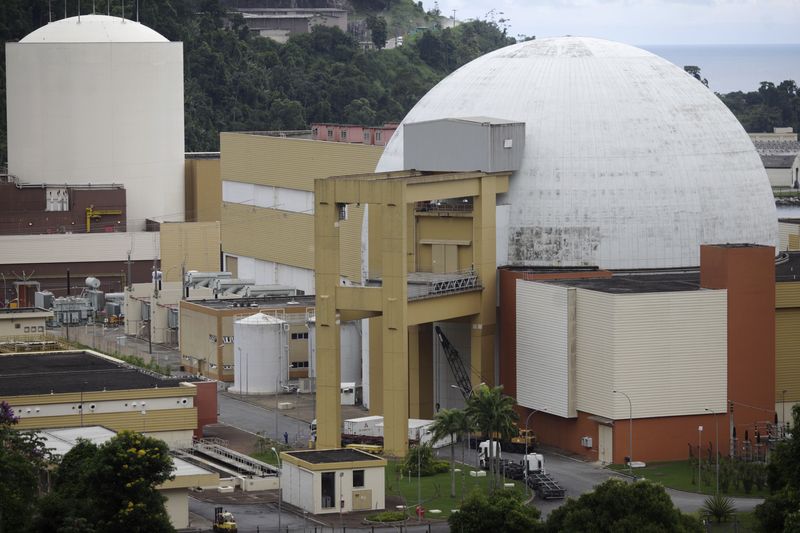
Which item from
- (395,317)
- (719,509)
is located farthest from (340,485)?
(719,509)

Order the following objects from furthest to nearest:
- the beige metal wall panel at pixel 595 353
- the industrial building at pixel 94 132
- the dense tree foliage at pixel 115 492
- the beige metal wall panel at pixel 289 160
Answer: the industrial building at pixel 94 132, the beige metal wall panel at pixel 289 160, the beige metal wall panel at pixel 595 353, the dense tree foliage at pixel 115 492

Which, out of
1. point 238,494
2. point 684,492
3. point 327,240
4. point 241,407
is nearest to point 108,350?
point 241,407

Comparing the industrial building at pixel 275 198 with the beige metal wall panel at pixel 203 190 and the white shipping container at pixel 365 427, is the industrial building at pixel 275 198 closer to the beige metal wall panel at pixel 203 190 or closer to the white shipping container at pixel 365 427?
the beige metal wall panel at pixel 203 190

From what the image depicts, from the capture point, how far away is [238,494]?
249ft

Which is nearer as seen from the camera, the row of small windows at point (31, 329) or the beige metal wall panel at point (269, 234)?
the row of small windows at point (31, 329)

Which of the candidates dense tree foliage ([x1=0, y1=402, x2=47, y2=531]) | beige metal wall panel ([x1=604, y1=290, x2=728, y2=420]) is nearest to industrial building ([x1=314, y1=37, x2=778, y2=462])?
beige metal wall panel ([x1=604, y1=290, x2=728, y2=420])

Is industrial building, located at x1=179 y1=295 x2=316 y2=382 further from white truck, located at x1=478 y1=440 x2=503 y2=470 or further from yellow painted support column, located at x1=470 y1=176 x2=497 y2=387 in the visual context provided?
white truck, located at x1=478 y1=440 x2=503 y2=470

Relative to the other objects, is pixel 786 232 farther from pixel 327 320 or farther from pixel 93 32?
pixel 93 32

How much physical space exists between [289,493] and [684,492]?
14677mm

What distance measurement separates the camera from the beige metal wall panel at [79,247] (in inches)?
5241

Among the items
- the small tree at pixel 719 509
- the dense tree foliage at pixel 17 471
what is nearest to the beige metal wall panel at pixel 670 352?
the small tree at pixel 719 509

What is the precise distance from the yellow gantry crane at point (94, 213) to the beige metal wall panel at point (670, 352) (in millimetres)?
66058

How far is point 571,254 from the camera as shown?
9150cm

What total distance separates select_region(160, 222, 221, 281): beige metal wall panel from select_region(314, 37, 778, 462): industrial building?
3933 cm
